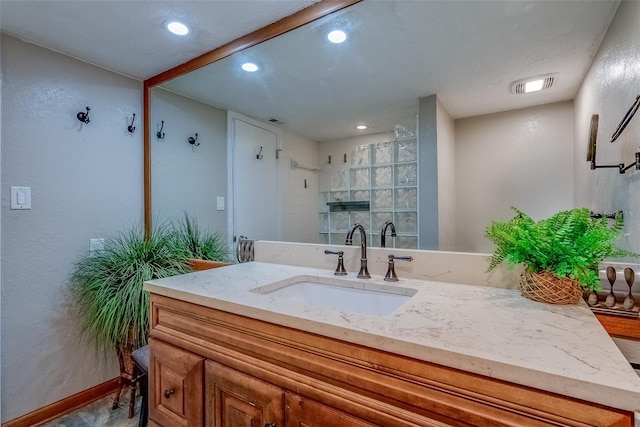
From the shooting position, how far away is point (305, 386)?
762 mm

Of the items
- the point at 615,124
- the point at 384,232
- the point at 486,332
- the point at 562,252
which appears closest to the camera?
the point at 486,332

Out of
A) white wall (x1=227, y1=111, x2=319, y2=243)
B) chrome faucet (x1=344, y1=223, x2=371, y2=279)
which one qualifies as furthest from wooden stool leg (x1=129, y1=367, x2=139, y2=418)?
chrome faucet (x1=344, y1=223, x2=371, y2=279)

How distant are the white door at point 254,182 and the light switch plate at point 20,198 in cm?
106

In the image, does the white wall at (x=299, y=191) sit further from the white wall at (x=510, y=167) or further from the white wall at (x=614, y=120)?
the white wall at (x=614, y=120)

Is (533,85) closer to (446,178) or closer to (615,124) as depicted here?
(615,124)

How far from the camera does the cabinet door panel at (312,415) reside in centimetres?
70

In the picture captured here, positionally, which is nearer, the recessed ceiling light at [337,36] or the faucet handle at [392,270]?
the faucet handle at [392,270]

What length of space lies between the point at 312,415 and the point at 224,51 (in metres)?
1.83

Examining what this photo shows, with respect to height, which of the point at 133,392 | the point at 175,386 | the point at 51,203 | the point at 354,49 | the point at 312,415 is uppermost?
the point at 354,49

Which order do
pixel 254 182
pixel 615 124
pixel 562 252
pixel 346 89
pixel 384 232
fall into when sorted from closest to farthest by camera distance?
1. pixel 562 252
2. pixel 615 124
3. pixel 384 232
4. pixel 346 89
5. pixel 254 182

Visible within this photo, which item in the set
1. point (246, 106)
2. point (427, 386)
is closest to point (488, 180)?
point (427, 386)

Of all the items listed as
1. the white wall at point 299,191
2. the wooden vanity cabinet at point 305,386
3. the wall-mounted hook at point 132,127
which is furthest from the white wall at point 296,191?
the wall-mounted hook at point 132,127

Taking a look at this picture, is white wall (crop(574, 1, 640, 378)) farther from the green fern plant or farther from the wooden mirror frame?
the wooden mirror frame

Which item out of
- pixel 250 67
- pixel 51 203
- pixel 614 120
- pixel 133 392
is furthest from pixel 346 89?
pixel 133 392
